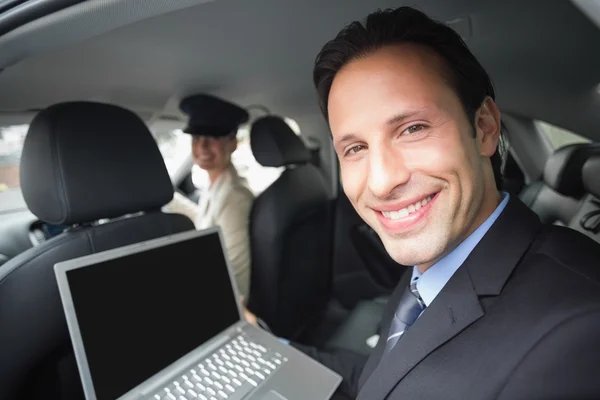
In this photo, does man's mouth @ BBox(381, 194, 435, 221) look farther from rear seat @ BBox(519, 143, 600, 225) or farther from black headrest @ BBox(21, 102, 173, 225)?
rear seat @ BBox(519, 143, 600, 225)

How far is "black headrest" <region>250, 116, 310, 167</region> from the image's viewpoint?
2.22 meters

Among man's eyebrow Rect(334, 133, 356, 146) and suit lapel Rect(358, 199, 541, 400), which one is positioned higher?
man's eyebrow Rect(334, 133, 356, 146)

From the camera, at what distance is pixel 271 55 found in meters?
1.71

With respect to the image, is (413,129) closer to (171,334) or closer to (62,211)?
(171,334)

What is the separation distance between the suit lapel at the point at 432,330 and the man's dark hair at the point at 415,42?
0.42 meters

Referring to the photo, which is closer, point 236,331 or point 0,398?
point 0,398

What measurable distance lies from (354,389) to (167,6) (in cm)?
119

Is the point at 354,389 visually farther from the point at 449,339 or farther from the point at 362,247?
the point at 362,247

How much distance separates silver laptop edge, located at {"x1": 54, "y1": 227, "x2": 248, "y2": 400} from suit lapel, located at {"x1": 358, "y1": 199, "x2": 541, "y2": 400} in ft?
1.75

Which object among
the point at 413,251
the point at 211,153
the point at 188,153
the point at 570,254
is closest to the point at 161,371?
the point at 413,251

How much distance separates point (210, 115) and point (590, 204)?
211cm

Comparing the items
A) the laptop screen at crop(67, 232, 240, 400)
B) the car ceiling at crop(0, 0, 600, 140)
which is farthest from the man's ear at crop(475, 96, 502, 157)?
the laptop screen at crop(67, 232, 240, 400)

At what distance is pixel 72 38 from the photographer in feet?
3.04

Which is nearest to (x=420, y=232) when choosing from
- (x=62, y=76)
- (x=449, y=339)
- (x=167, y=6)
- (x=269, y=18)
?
(x=449, y=339)
